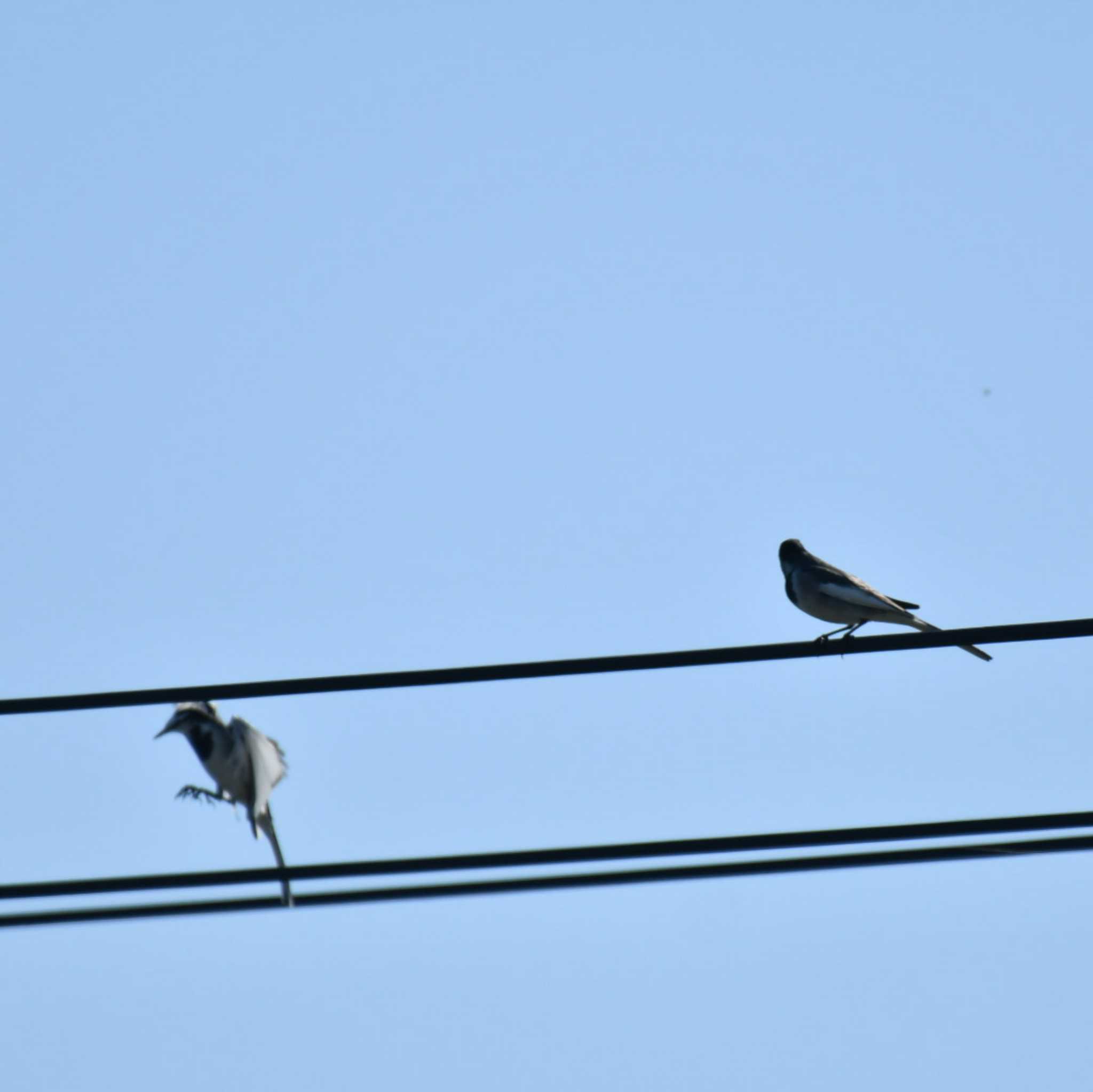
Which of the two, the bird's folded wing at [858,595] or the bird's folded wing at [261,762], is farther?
the bird's folded wing at [858,595]

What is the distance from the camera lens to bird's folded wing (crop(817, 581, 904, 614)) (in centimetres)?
1292

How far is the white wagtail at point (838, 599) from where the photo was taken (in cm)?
1285

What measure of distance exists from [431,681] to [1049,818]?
2204 mm

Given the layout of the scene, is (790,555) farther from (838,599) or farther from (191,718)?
(191,718)

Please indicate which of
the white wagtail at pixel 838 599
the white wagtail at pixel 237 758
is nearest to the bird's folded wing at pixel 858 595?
the white wagtail at pixel 838 599

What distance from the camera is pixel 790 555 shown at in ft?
48.6

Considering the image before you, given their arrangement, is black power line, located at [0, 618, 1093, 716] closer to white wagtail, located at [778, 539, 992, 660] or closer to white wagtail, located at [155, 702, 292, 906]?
white wagtail, located at [155, 702, 292, 906]

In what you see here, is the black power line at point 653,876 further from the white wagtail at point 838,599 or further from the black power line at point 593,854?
the white wagtail at point 838,599

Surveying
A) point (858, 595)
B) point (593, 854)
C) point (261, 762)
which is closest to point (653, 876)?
point (593, 854)

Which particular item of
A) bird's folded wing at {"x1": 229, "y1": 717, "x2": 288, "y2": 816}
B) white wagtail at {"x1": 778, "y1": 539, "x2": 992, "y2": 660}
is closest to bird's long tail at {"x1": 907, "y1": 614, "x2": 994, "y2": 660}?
white wagtail at {"x1": 778, "y1": 539, "x2": 992, "y2": 660}

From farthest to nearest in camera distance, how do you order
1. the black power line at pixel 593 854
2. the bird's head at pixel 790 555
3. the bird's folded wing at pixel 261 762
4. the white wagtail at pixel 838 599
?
1. the bird's head at pixel 790 555
2. the white wagtail at pixel 838 599
3. the bird's folded wing at pixel 261 762
4. the black power line at pixel 593 854

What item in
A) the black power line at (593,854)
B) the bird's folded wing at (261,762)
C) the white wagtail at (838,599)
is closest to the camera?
the black power line at (593,854)

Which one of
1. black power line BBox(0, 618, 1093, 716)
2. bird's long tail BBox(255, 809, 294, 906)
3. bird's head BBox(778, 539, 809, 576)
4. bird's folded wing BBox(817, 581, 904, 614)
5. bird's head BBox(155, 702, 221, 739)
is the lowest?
black power line BBox(0, 618, 1093, 716)

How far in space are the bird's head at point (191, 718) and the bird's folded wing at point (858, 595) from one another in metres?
4.35
